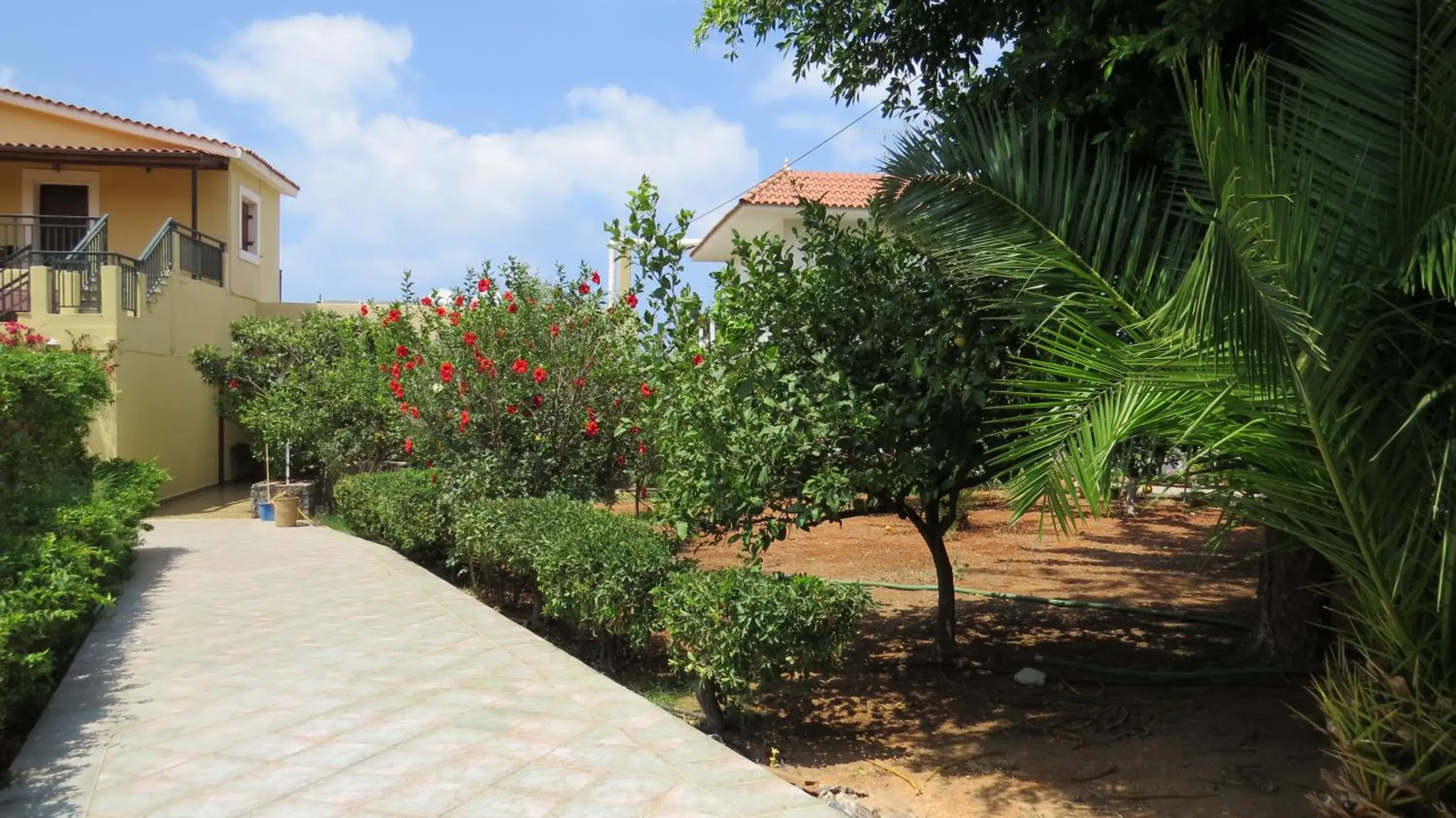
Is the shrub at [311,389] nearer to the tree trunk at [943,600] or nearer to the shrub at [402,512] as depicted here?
the shrub at [402,512]

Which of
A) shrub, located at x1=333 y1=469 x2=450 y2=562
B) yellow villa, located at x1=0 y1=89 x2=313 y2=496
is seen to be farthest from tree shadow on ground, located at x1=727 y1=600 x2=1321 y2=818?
yellow villa, located at x1=0 y1=89 x2=313 y2=496

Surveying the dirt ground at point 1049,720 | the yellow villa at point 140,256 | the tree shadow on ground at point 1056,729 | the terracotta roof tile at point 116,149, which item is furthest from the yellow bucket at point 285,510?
the tree shadow on ground at point 1056,729

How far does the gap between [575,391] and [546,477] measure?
937 mm

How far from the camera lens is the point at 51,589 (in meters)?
5.68

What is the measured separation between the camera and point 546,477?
1067 cm

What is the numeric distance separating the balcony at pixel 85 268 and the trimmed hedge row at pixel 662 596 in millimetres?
8762

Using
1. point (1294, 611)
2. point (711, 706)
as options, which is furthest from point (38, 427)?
point (1294, 611)

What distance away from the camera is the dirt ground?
19.2 feet

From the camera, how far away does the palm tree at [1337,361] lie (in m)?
3.51

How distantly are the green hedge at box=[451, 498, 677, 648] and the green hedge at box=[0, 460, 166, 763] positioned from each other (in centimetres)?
274

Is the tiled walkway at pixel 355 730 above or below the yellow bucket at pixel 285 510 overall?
below

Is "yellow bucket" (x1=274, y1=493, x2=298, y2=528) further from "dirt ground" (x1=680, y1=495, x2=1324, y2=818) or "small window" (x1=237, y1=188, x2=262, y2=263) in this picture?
"small window" (x1=237, y1=188, x2=262, y2=263)

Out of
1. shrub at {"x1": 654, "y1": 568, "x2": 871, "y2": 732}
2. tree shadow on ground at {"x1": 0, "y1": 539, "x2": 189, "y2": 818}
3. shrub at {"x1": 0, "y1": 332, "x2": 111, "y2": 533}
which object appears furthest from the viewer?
shrub at {"x1": 0, "y1": 332, "x2": 111, "y2": 533}

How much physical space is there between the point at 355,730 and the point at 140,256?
17919mm
